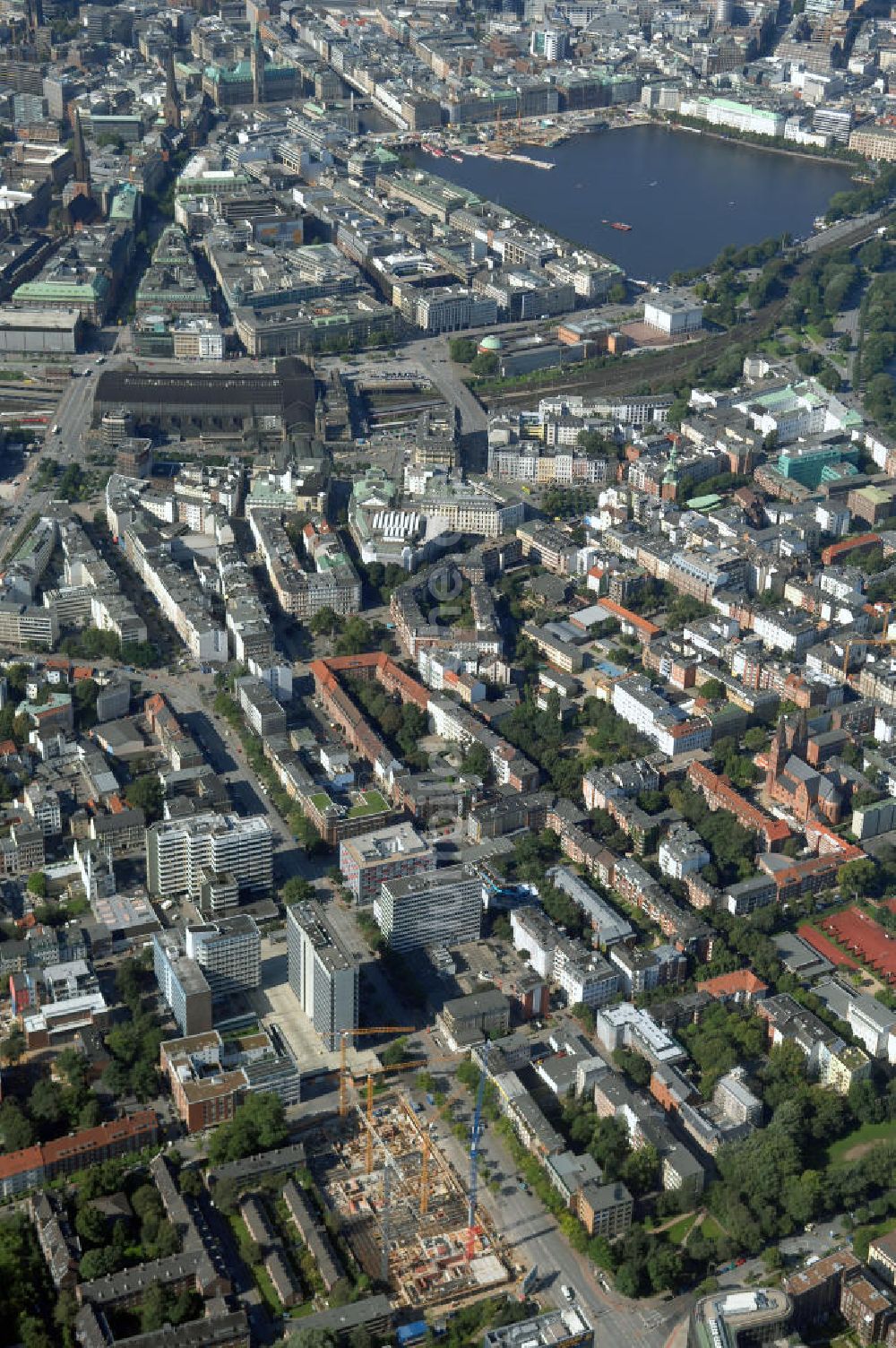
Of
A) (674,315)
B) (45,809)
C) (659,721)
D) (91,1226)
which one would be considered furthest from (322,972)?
(674,315)

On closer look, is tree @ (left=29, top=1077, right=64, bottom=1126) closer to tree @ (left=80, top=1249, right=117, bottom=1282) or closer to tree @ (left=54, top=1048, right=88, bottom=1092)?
tree @ (left=54, top=1048, right=88, bottom=1092)

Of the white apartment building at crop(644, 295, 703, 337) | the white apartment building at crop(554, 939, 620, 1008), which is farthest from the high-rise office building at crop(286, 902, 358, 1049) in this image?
the white apartment building at crop(644, 295, 703, 337)

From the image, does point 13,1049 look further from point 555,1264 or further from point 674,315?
point 674,315

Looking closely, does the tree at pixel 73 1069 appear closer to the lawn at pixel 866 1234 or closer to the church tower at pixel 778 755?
the lawn at pixel 866 1234

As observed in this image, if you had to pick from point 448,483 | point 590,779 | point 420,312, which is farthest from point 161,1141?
point 420,312

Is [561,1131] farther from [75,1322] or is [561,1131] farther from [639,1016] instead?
[75,1322]
